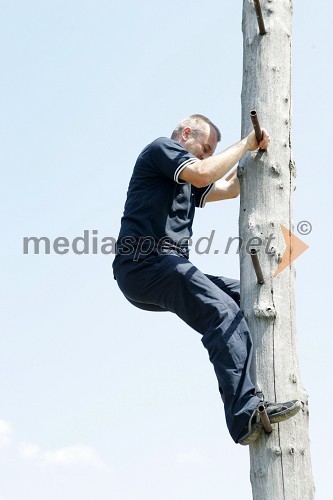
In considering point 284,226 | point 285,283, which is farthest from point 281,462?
point 284,226

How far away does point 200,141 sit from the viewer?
4.75 m

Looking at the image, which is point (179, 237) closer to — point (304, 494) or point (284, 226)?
point (284, 226)

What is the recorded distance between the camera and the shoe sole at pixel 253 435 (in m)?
3.70

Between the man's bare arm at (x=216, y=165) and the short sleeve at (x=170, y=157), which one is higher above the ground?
the short sleeve at (x=170, y=157)

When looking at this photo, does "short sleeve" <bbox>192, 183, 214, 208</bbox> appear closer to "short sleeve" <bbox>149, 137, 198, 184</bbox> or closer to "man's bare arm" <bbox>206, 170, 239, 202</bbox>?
"man's bare arm" <bbox>206, 170, 239, 202</bbox>

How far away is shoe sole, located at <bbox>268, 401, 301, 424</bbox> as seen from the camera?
3650 mm

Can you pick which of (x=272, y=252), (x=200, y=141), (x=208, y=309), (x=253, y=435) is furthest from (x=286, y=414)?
(x=200, y=141)

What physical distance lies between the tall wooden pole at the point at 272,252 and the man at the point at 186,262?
94mm

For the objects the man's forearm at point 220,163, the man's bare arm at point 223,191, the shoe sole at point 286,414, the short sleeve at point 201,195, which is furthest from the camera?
the man's bare arm at point 223,191

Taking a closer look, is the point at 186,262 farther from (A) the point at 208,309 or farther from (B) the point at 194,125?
(B) the point at 194,125

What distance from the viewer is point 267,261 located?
4.10 meters

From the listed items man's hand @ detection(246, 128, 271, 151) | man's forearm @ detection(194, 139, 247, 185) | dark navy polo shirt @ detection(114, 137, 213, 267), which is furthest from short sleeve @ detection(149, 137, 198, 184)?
man's hand @ detection(246, 128, 271, 151)

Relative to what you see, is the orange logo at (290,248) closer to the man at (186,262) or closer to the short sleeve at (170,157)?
the man at (186,262)

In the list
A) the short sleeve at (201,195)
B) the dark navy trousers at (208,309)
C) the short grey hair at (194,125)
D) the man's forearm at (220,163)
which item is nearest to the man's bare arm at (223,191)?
the short sleeve at (201,195)
